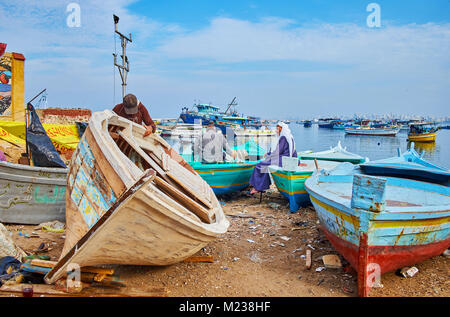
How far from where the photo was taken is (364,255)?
11.3ft

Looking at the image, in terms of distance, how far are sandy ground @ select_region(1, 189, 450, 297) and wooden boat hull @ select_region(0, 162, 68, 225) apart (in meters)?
0.25

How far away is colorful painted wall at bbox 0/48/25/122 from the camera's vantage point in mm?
11477

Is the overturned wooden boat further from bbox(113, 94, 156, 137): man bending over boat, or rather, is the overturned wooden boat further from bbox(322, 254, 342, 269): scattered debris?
bbox(322, 254, 342, 269): scattered debris

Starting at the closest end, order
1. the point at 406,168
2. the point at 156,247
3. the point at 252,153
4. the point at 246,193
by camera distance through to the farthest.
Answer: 1. the point at 156,247
2. the point at 406,168
3. the point at 246,193
4. the point at 252,153

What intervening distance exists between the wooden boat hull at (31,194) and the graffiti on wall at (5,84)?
25.7 feet

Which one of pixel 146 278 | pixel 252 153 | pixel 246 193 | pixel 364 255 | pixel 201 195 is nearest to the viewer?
pixel 364 255

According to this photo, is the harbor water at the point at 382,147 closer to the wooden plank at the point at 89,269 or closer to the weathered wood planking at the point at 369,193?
the weathered wood planking at the point at 369,193

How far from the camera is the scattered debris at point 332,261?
424 cm

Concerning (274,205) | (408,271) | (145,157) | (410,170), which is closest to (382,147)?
(274,205)

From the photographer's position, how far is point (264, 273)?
4203 mm

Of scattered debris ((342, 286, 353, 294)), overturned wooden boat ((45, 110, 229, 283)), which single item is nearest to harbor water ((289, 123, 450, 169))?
scattered debris ((342, 286, 353, 294))
